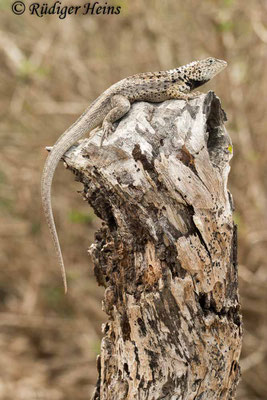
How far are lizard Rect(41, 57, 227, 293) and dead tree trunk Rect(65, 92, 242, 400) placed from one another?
1.22 ft

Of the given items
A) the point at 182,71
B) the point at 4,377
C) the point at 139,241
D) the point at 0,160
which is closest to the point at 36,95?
the point at 0,160

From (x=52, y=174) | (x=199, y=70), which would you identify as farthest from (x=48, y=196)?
(x=199, y=70)

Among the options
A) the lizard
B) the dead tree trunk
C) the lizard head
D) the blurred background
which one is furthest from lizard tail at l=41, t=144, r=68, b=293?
the blurred background

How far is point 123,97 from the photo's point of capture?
3.68 m

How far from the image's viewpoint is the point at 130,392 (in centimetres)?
280

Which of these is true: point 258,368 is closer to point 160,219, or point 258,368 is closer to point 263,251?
point 263,251

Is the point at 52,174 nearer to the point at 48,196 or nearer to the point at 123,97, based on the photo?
the point at 48,196

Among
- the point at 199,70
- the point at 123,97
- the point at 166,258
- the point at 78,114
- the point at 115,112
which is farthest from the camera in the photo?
the point at 78,114

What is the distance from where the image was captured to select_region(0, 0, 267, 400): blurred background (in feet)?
19.9

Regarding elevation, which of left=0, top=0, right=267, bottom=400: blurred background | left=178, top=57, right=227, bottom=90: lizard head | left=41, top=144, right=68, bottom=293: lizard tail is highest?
left=0, top=0, right=267, bottom=400: blurred background

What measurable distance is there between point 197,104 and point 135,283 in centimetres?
102

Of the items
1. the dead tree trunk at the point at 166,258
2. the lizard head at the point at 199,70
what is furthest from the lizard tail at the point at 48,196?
the lizard head at the point at 199,70

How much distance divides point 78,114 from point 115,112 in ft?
9.88

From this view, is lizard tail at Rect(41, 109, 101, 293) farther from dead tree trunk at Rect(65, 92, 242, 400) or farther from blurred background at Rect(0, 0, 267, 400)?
blurred background at Rect(0, 0, 267, 400)
